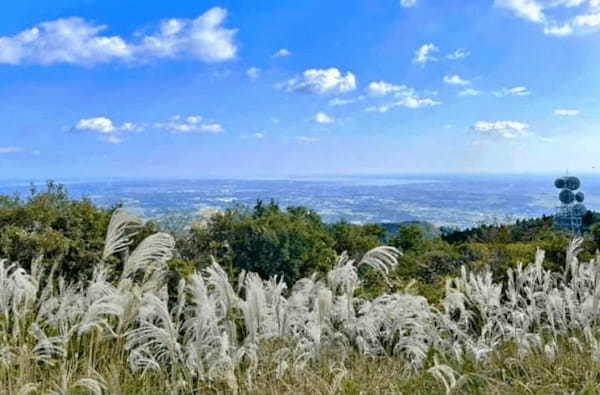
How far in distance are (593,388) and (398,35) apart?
24.7 ft

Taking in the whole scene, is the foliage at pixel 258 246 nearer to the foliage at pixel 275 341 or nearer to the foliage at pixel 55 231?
the foliage at pixel 55 231

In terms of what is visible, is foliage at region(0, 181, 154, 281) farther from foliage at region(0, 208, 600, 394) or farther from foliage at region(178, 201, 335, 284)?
foliage at region(0, 208, 600, 394)

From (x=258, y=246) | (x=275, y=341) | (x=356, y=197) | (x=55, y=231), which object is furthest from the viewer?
(x=356, y=197)

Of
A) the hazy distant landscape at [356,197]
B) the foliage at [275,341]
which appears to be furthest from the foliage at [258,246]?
the foliage at [275,341]

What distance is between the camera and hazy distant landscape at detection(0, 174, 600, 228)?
17.5ft

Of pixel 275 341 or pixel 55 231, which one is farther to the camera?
pixel 55 231

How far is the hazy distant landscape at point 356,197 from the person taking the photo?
210 inches

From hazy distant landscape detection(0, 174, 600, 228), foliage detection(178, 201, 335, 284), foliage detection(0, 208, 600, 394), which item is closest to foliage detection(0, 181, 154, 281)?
hazy distant landscape detection(0, 174, 600, 228)

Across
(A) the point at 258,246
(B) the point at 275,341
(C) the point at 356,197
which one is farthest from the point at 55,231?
(C) the point at 356,197

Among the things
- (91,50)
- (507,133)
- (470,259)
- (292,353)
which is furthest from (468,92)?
(292,353)

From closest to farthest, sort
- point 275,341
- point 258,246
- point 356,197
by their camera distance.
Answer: point 275,341
point 258,246
point 356,197

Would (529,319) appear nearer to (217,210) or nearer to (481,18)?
(217,210)

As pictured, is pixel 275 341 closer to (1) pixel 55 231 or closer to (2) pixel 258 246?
(2) pixel 258 246

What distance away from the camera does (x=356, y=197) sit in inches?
392
